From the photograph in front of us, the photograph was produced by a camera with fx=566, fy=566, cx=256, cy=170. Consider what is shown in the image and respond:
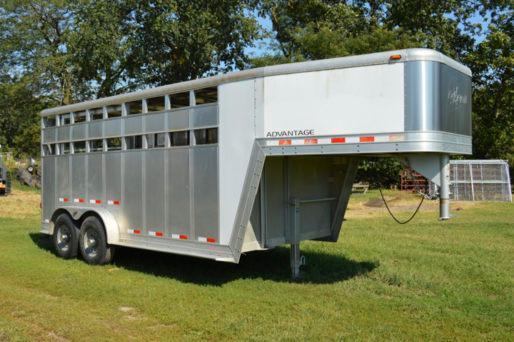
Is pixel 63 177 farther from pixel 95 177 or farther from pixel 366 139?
pixel 366 139

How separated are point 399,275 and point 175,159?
3691 mm

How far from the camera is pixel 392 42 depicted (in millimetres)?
24938

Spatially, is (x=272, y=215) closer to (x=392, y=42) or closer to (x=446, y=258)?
(x=446, y=258)

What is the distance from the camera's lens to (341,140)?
21.7 feet

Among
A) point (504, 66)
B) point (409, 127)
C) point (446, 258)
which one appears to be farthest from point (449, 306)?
point (504, 66)

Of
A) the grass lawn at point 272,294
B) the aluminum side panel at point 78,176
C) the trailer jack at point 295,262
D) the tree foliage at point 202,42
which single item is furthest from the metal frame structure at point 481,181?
the aluminum side panel at point 78,176

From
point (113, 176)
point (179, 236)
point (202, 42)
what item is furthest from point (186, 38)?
point (179, 236)

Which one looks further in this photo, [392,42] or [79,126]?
[392,42]

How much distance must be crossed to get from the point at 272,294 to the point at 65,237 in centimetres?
469

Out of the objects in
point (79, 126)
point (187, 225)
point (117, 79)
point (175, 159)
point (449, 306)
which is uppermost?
point (117, 79)

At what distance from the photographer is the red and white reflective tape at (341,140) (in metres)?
6.32

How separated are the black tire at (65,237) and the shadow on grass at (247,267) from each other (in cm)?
77

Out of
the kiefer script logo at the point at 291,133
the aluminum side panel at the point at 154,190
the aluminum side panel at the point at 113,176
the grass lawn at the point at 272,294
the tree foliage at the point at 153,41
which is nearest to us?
the grass lawn at the point at 272,294

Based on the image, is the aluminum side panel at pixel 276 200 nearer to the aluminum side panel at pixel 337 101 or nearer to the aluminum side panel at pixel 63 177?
the aluminum side panel at pixel 337 101
